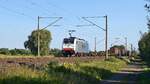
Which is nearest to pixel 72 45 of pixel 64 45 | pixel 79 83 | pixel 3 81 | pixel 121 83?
pixel 64 45

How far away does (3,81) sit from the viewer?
17.0m

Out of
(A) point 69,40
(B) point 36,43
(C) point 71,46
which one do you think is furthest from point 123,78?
(B) point 36,43

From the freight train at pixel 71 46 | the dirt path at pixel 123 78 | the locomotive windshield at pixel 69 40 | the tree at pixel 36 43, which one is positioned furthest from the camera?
the tree at pixel 36 43

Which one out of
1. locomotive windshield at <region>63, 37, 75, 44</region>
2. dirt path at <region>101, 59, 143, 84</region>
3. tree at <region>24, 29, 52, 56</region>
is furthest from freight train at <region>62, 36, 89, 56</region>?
tree at <region>24, 29, 52, 56</region>

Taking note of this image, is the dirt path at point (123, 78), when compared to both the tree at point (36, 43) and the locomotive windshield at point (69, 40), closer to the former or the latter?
the locomotive windshield at point (69, 40)

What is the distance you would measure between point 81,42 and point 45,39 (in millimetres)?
57343

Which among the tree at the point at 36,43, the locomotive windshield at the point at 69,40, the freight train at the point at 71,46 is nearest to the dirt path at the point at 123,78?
the freight train at the point at 71,46

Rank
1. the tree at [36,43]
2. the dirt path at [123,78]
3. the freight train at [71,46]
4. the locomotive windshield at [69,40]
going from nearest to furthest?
the dirt path at [123,78], the freight train at [71,46], the locomotive windshield at [69,40], the tree at [36,43]

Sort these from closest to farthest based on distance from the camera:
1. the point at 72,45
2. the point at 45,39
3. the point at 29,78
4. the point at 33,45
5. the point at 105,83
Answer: the point at 29,78 → the point at 105,83 → the point at 72,45 → the point at 33,45 → the point at 45,39

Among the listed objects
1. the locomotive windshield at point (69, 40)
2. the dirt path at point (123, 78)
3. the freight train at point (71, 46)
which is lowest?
the dirt path at point (123, 78)

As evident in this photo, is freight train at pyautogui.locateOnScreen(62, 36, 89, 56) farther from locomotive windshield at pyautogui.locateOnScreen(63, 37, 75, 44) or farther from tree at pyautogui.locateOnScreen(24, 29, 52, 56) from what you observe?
tree at pyautogui.locateOnScreen(24, 29, 52, 56)

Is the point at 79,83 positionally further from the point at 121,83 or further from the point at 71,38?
the point at 71,38

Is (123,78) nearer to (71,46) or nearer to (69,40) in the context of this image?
(71,46)

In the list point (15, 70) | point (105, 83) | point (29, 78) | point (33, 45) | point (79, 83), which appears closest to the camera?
point (29, 78)
